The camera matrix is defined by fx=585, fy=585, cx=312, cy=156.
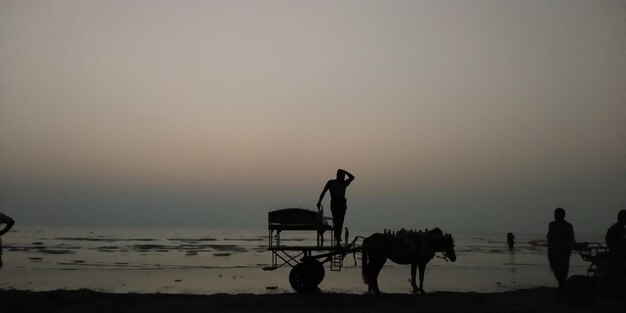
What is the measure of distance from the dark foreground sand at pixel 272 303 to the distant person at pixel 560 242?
3.26 feet

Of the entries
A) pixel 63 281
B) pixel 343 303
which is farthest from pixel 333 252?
pixel 63 281

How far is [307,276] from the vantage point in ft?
53.3

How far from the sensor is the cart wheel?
53.3 feet

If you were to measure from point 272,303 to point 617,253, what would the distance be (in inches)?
318

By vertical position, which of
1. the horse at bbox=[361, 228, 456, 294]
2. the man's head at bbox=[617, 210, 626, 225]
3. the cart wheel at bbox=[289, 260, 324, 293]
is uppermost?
the man's head at bbox=[617, 210, 626, 225]

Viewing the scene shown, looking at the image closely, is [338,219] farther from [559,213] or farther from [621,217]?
[621,217]

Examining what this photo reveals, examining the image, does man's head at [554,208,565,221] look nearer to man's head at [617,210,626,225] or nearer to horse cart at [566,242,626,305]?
horse cart at [566,242,626,305]

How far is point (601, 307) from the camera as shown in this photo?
1360 centimetres

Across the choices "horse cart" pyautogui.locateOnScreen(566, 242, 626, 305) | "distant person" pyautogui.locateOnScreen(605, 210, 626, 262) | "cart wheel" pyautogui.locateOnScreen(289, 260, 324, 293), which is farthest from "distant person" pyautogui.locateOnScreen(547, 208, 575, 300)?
"cart wheel" pyautogui.locateOnScreen(289, 260, 324, 293)

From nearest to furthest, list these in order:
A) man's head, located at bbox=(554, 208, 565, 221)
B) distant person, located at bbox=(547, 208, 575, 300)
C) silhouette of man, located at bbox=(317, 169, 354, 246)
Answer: distant person, located at bbox=(547, 208, 575, 300), man's head, located at bbox=(554, 208, 565, 221), silhouette of man, located at bbox=(317, 169, 354, 246)

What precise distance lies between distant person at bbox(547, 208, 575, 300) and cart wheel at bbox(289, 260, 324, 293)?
6035 mm

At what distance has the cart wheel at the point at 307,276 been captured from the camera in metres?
16.2

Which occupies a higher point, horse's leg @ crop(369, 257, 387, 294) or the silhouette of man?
the silhouette of man

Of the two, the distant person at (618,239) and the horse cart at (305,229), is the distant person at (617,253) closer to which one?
the distant person at (618,239)
